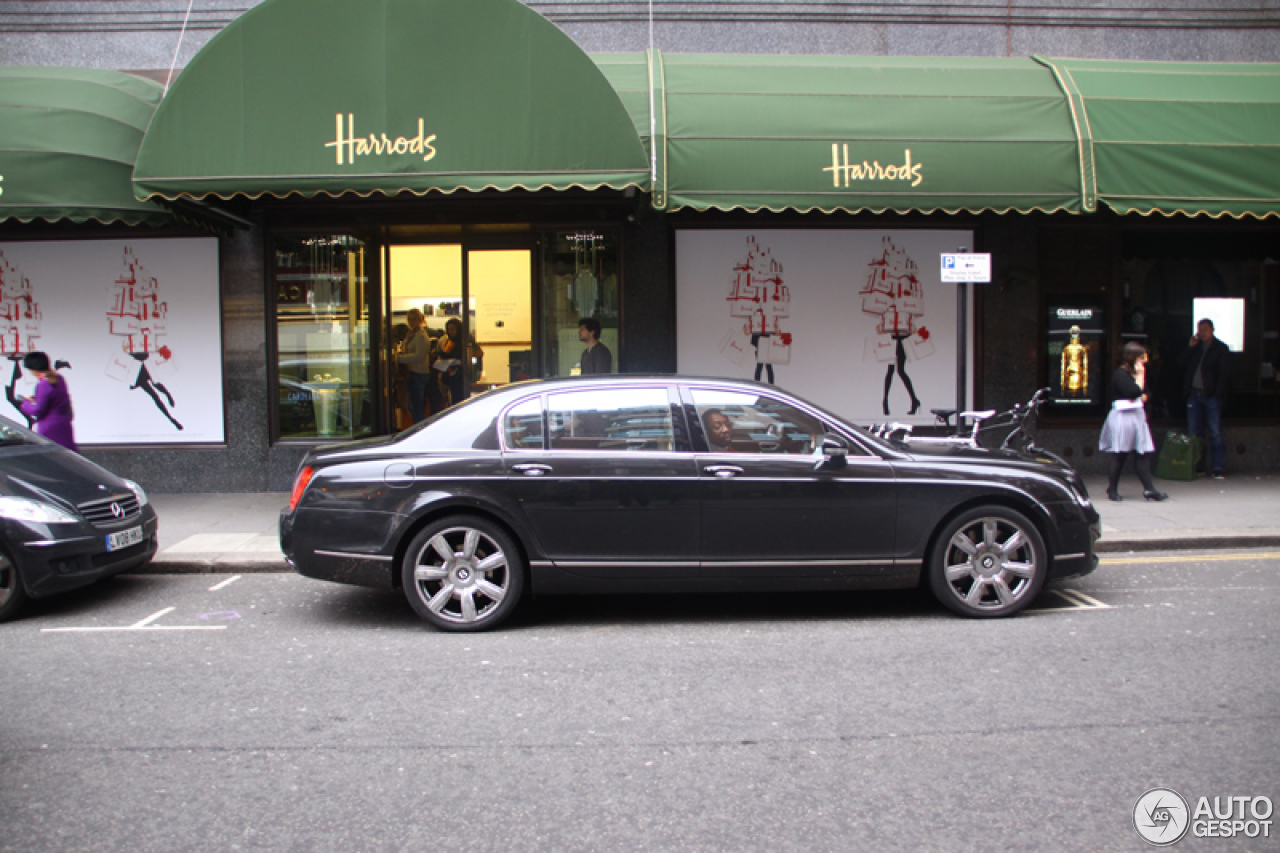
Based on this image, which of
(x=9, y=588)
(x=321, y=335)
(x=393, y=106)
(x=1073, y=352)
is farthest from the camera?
(x=1073, y=352)

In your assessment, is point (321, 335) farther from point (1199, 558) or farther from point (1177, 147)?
point (1177, 147)

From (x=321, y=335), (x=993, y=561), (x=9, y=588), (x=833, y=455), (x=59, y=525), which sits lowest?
(x=9, y=588)

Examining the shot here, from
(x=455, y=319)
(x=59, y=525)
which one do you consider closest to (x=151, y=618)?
(x=59, y=525)

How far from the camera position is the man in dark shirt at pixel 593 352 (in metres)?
10.5

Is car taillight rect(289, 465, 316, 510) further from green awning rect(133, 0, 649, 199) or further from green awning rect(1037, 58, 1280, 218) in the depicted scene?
green awning rect(1037, 58, 1280, 218)

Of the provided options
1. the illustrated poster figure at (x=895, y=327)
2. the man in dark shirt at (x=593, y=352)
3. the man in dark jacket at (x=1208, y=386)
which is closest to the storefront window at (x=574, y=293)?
the man in dark shirt at (x=593, y=352)

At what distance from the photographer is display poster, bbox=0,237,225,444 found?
11312 mm

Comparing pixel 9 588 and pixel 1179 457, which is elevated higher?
pixel 1179 457

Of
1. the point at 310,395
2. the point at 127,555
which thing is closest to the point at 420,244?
the point at 310,395

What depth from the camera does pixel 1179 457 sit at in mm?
11664

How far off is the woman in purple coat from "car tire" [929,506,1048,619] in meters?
→ 8.26

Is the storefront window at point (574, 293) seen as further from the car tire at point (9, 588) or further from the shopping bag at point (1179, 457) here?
the shopping bag at point (1179, 457)

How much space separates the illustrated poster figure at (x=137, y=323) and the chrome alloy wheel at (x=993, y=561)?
9535 mm

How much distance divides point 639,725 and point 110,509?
186 inches
